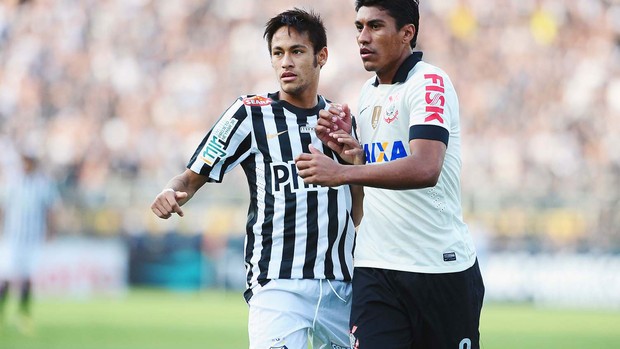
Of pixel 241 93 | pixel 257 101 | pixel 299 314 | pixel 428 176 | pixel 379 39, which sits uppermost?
pixel 241 93


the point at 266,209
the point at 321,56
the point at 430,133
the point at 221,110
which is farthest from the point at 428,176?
the point at 221,110

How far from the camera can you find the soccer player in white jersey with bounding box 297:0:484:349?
17.3ft

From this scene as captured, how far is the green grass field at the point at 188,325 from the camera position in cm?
1212

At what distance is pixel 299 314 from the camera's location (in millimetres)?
5645

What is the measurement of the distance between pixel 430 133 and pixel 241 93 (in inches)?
716

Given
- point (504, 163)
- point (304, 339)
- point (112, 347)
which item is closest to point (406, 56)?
point (304, 339)

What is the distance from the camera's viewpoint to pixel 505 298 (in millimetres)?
18719

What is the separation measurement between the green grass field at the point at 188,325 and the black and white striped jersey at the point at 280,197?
5.90 m

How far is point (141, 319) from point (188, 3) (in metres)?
11.2

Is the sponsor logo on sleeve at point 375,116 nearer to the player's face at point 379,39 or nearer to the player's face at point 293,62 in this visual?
the player's face at point 379,39

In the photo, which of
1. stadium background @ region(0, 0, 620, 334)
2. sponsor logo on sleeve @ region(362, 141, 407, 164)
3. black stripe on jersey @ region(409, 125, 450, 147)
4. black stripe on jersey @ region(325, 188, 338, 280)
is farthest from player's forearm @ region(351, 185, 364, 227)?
stadium background @ region(0, 0, 620, 334)

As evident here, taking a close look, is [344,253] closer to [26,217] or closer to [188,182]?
[188,182]

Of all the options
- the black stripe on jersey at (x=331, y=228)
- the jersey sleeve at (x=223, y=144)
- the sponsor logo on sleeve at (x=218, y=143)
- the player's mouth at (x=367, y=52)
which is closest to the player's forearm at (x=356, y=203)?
the black stripe on jersey at (x=331, y=228)

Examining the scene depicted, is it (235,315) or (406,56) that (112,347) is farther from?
(406,56)
